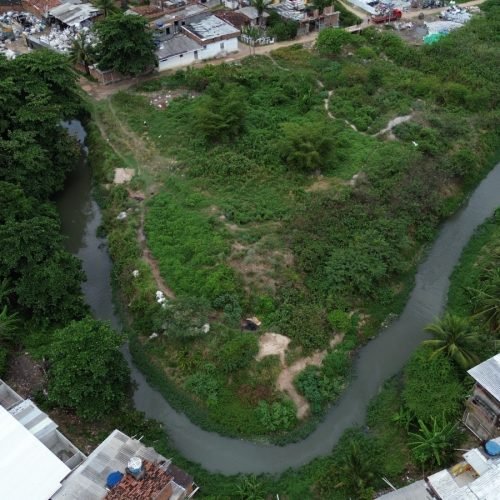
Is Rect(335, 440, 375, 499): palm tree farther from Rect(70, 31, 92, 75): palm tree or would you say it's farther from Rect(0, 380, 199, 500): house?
Rect(70, 31, 92, 75): palm tree

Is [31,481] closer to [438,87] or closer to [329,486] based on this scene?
[329,486]

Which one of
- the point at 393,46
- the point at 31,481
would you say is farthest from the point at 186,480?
the point at 393,46

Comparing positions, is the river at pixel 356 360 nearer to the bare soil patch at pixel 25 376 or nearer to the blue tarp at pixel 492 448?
the bare soil patch at pixel 25 376

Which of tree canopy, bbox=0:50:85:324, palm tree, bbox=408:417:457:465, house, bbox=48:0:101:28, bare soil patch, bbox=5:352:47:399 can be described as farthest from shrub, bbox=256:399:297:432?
house, bbox=48:0:101:28

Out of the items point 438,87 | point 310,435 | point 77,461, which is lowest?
point 310,435

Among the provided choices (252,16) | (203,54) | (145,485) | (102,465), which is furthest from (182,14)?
(145,485)

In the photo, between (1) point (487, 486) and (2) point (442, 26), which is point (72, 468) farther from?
(2) point (442, 26)
